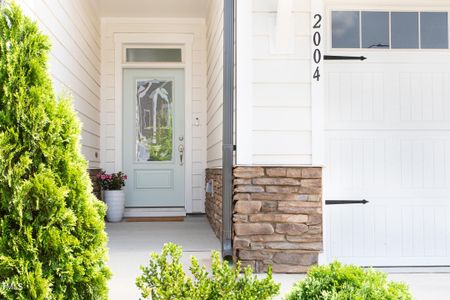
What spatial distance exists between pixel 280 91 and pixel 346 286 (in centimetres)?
206

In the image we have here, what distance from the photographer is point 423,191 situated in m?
3.91

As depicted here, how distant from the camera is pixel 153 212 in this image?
6.86 metres

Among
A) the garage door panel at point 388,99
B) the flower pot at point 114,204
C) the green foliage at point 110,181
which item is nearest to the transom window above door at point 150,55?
the green foliage at point 110,181

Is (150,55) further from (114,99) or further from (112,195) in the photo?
(112,195)

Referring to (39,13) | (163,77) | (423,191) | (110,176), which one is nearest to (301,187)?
(423,191)

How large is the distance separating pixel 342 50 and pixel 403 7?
0.62 meters

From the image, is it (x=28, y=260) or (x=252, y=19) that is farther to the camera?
(x=252, y=19)

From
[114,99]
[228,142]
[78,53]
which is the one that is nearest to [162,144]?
[114,99]

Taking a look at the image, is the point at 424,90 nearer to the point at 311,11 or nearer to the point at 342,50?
the point at 342,50

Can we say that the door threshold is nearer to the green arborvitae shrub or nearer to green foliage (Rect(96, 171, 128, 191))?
green foliage (Rect(96, 171, 128, 191))

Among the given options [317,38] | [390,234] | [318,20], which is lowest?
[390,234]

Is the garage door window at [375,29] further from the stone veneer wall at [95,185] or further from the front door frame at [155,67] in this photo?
the stone veneer wall at [95,185]

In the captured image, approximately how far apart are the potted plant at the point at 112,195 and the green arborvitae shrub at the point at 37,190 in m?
4.32

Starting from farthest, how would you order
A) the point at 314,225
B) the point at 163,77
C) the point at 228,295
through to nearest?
the point at 163,77, the point at 314,225, the point at 228,295
